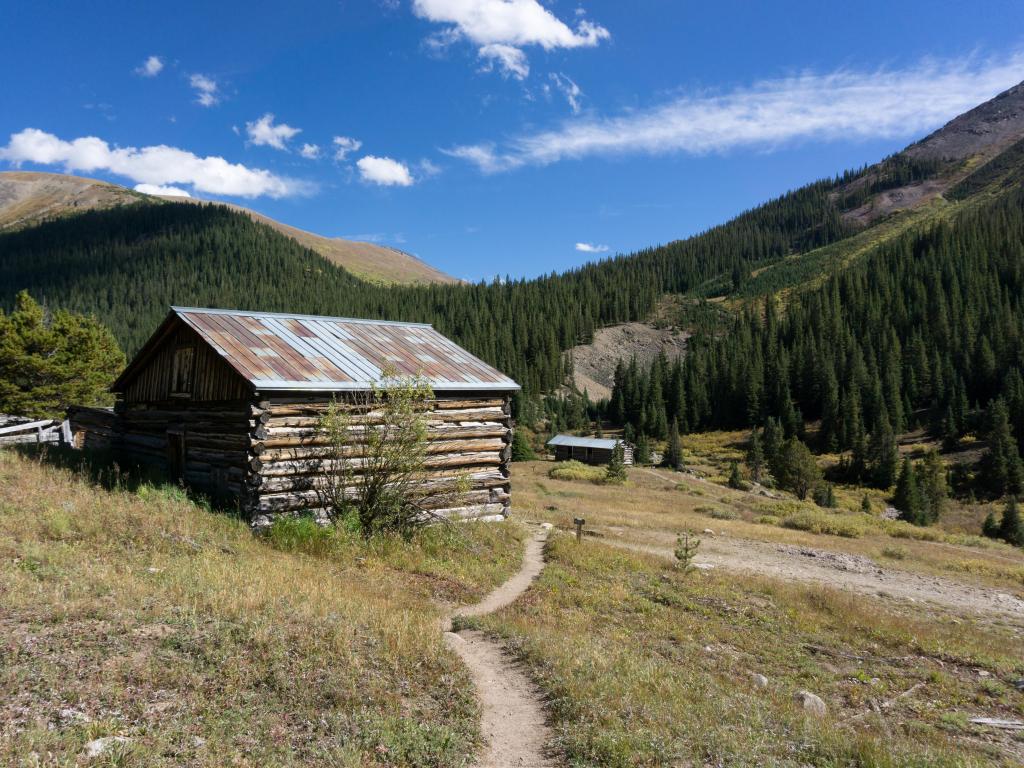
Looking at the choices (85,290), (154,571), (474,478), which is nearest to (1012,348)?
(474,478)

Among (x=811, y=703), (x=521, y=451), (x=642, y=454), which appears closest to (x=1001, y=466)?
(x=642, y=454)

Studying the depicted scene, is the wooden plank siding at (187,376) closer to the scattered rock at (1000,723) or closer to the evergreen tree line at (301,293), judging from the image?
the scattered rock at (1000,723)

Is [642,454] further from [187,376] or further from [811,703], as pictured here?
[811,703]

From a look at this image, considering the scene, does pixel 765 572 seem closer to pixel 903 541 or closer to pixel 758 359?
pixel 903 541

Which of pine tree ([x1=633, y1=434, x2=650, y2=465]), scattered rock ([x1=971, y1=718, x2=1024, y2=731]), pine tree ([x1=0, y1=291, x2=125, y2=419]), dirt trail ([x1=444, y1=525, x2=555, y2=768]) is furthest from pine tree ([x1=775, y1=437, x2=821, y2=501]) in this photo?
pine tree ([x1=0, y1=291, x2=125, y2=419])

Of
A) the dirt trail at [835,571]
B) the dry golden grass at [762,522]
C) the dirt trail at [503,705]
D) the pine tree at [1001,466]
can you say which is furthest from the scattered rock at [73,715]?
the pine tree at [1001,466]

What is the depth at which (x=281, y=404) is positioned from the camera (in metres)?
15.2

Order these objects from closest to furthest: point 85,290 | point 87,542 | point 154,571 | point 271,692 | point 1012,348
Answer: point 271,692 → point 154,571 → point 87,542 → point 1012,348 → point 85,290

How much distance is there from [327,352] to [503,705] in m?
13.1

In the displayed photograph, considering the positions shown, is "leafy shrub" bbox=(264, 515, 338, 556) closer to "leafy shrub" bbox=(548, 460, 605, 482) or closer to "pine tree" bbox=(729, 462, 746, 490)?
"leafy shrub" bbox=(548, 460, 605, 482)

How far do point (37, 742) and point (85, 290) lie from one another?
640 feet

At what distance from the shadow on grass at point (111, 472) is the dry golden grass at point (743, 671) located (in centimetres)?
863

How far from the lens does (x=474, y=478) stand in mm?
18922

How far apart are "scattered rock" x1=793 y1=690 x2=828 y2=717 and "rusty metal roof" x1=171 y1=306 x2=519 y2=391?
1150cm
